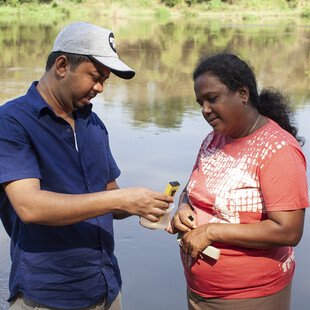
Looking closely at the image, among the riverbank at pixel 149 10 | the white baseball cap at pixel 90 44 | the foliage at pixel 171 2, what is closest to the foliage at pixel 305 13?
the riverbank at pixel 149 10

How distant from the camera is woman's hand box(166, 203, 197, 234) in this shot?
2459 mm

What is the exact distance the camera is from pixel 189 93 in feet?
34.6

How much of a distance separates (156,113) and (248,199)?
664 centimetres

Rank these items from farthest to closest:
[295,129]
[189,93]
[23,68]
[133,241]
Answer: [23,68] → [189,93] → [133,241] → [295,129]

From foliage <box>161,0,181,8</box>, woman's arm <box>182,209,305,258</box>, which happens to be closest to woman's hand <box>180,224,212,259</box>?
woman's arm <box>182,209,305,258</box>

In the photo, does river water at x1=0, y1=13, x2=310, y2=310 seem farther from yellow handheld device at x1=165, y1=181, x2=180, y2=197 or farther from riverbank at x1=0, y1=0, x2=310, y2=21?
riverbank at x1=0, y1=0, x2=310, y2=21

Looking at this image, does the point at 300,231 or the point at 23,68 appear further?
the point at 23,68

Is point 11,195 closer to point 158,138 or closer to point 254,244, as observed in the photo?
point 254,244

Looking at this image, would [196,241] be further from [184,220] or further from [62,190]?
[62,190]

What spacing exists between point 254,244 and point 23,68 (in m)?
11.4

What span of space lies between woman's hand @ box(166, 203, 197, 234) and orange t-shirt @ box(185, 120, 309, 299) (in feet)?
0.12

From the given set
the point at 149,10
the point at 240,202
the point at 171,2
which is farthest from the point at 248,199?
the point at 171,2

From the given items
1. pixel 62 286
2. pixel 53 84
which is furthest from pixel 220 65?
pixel 62 286

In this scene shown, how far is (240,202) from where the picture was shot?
2.31m
